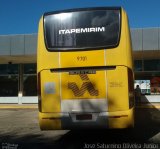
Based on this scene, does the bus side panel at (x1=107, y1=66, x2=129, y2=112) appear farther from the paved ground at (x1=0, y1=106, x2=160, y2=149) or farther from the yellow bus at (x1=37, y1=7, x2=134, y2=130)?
the paved ground at (x1=0, y1=106, x2=160, y2=149)

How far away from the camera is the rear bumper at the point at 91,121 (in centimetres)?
927

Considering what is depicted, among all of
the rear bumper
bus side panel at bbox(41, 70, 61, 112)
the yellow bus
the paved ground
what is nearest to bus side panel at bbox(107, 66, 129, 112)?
the yellow bus

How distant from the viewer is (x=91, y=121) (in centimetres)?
941

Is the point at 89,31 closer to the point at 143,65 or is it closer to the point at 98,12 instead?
the point at 98,12

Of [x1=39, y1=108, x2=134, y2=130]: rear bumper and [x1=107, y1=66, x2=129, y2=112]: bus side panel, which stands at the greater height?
[x1=107, y1=66, x2=129, y2=112]: bus side panel

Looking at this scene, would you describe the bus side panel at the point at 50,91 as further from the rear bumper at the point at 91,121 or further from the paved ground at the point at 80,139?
the paved ground at the point at 80,139

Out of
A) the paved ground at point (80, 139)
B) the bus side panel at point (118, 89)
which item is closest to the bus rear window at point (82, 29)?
the bus side panel at point (118, 89)

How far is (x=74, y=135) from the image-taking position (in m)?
11.5

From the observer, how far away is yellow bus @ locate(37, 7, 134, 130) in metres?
9.39

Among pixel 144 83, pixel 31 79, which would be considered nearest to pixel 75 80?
pixel 144 83

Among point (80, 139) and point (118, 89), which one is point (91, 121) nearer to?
point (118, 89)

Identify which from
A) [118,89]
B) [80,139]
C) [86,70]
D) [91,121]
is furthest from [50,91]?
[80,139]

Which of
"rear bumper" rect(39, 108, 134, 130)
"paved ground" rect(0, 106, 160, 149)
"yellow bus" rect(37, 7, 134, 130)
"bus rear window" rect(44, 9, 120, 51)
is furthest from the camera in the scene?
"paved ground" rect(0, 106, 160, 149)

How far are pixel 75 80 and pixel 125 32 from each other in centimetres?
186
